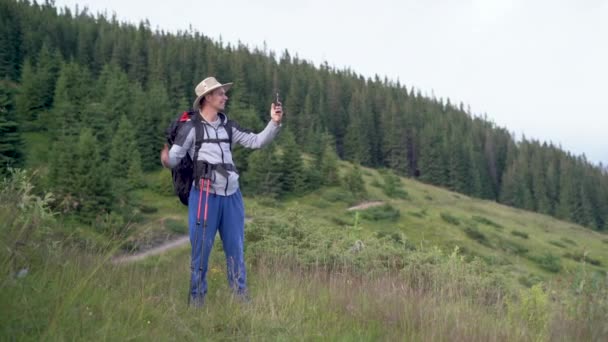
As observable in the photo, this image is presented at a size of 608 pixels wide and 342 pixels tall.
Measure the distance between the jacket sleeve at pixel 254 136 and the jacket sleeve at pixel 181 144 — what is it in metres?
0.45

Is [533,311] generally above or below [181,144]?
below

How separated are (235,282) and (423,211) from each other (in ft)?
186

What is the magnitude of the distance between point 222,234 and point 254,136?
0.96 m

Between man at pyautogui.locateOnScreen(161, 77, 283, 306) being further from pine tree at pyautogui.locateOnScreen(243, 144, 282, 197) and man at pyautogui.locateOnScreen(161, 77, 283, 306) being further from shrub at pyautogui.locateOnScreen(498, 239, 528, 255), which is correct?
pine tree at pyautogui.locateOnScreen(243, 144, 282, 197)

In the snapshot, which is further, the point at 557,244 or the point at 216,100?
the point at 557,244

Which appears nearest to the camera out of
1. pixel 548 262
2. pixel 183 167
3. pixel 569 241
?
pixel 183 167

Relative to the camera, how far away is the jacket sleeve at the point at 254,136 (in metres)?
5.39

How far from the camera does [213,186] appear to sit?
505 cm

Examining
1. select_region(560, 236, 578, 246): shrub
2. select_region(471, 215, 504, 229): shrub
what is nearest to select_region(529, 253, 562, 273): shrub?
select_region(471, 215, 504, 229): shrub

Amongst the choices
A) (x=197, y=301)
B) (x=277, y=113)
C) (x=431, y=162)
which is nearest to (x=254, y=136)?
(x=277, y=113)

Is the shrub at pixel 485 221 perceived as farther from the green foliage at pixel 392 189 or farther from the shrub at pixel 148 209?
the shrub at pixel 148 209

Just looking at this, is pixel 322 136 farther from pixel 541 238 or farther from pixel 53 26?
pixel 53 26

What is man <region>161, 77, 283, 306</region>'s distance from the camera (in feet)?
16.2

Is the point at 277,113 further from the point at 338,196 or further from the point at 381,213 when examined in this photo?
the point at 338,196
